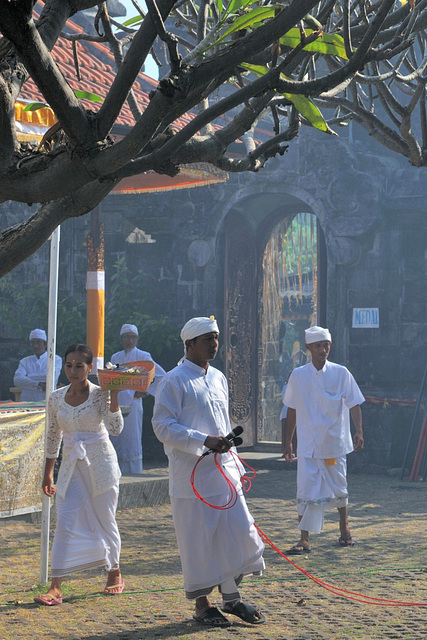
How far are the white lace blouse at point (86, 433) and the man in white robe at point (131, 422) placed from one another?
531cm

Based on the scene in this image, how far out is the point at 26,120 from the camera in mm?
8422

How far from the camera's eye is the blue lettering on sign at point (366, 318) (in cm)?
1524

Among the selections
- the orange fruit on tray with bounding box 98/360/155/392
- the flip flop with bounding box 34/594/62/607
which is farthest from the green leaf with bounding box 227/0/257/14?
the flip flop with bounding box 34/594/62/607

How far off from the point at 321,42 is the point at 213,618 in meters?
3.44

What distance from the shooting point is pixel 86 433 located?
7008 millimetres

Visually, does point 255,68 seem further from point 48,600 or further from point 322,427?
point 322,427

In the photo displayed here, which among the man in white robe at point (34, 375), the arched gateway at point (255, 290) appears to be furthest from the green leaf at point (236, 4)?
the arched gateway at point (255, 290)

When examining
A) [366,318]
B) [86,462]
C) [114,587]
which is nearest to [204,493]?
[86,462]

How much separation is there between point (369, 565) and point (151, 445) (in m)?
7.56

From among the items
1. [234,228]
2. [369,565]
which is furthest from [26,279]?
[369,565]

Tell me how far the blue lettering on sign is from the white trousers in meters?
8.73

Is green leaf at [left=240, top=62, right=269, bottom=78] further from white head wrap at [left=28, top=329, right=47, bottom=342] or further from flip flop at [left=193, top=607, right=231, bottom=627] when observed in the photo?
white head wrap at [left=28, top=329, right=47, bottom=342]

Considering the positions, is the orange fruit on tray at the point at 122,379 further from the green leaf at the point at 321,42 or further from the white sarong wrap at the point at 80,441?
the green leaf at the point at 321,42

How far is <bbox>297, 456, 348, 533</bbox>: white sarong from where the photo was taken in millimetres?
8641
